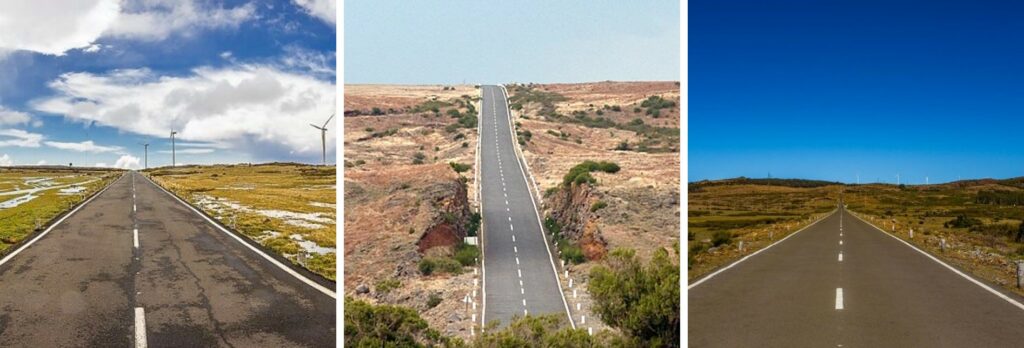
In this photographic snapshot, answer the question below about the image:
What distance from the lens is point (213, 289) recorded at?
5.84 metres

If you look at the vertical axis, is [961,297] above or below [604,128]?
below

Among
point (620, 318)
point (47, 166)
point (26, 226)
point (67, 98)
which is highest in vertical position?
point (67, 98)

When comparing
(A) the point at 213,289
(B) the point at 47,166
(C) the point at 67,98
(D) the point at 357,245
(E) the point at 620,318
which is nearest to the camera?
(A) the point at 213,289

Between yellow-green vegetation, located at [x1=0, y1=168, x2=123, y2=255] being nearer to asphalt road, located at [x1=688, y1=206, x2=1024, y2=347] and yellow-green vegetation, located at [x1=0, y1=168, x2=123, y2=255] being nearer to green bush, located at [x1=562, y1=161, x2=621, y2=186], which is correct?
asphalt road, located at [x1=688, y1=206, x2=1024, y2=347]

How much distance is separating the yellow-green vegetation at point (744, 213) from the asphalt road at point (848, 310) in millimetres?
1792

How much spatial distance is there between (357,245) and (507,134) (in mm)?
7210

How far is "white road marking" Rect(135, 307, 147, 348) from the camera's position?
15.3ft

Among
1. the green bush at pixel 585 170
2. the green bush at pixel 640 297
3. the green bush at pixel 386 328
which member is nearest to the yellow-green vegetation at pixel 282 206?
the green bush at pixel 386 328

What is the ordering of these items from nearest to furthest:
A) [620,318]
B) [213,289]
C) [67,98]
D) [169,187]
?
[213,289], [67,98], [620,318], [169,187]

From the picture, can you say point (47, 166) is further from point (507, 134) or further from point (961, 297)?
point (507, 134)

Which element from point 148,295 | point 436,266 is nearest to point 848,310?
point 148,295

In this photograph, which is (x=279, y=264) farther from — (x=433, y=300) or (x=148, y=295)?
(x=433, y=300)

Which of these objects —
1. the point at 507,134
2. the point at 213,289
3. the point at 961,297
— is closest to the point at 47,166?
the point at 213,289

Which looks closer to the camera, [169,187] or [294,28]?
[294,28]
